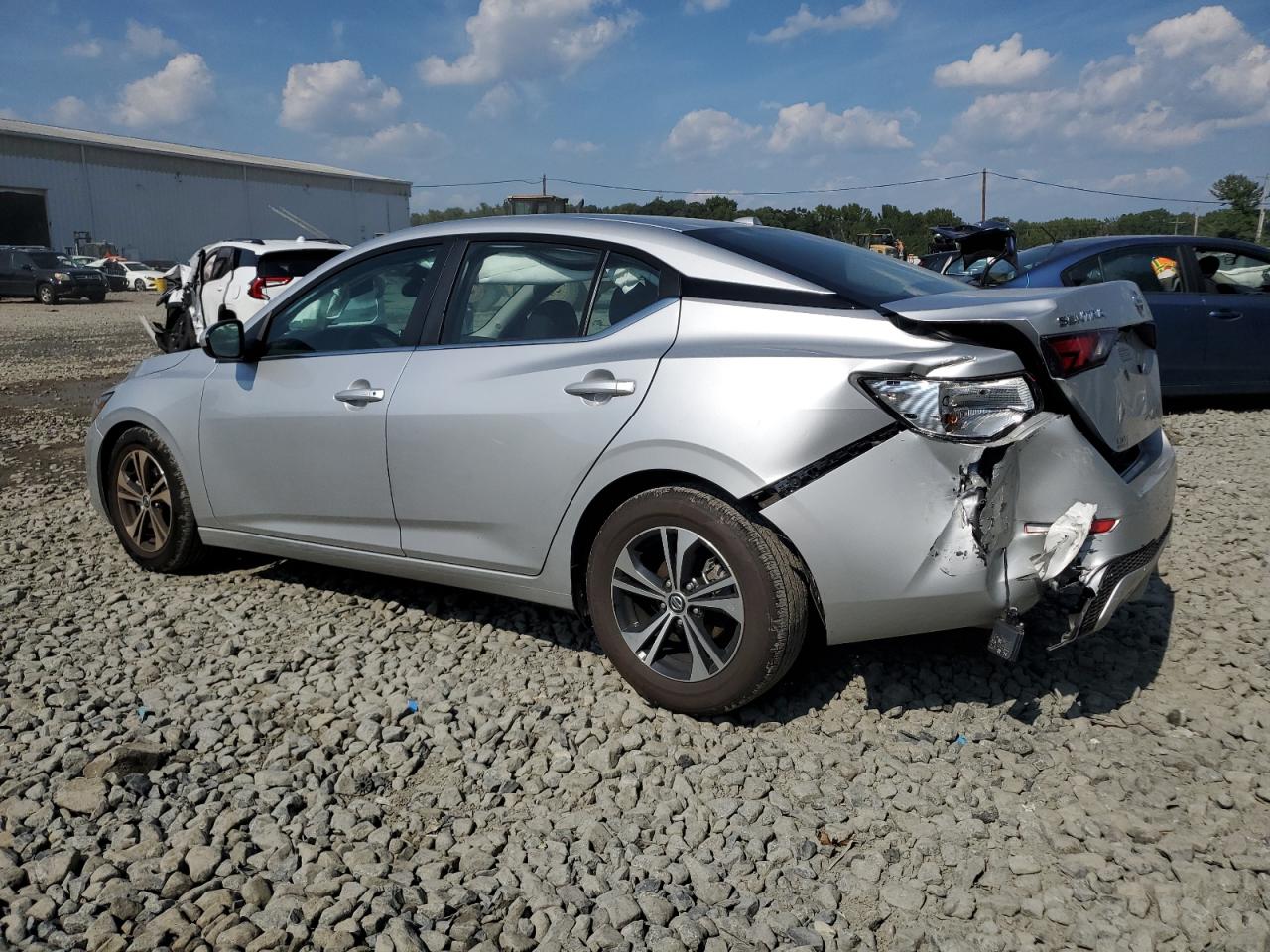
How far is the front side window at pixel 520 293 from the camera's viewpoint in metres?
3.67

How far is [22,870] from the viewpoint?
2.65m

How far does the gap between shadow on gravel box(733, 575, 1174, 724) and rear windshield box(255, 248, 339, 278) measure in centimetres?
1035

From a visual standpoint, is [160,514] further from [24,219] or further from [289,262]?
[24,219]

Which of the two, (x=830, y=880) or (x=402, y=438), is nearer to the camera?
(x=830, y=880)

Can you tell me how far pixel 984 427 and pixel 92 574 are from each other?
14.3ft

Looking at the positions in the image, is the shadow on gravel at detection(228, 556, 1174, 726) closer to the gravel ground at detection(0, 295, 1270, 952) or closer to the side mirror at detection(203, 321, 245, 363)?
the gravel ground at detection(0, 295, 1270, 952)

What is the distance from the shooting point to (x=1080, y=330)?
302 centimetres

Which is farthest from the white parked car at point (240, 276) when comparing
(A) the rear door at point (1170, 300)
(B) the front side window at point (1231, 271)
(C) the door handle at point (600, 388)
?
(C) the door handle at point (600, 388)

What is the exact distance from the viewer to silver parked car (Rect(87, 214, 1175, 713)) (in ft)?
9.63

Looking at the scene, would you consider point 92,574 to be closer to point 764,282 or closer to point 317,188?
point 764,282

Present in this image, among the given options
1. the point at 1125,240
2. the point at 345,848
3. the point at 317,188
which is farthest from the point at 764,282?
the point at 317,188

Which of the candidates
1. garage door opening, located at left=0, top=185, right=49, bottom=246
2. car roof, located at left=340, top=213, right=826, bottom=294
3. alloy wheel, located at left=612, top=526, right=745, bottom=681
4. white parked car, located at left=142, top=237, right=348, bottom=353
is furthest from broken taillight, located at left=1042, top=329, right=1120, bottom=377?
garage door opening, located at left=0, top=185, right=49, bottom=246

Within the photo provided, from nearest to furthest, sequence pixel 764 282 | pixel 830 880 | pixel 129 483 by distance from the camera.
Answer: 1. pixel 830 880
2. pixel 764 282
3. pixel 129 483

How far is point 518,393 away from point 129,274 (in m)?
43.0
